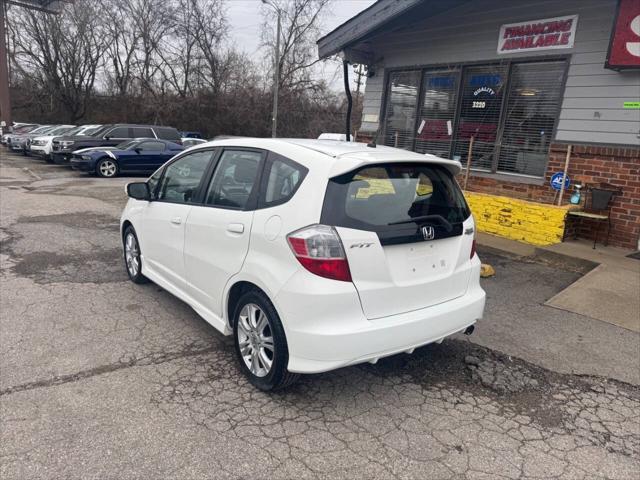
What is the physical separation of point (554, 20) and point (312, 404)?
7.32 meters

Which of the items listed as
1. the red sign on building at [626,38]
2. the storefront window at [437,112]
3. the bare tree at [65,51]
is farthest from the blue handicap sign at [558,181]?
the bare tree at [65,51]

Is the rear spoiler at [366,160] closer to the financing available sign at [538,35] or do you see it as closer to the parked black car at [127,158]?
the financing available sign at [538,35]

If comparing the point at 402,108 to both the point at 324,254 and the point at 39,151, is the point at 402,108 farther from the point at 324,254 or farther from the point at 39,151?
the point at 39,151

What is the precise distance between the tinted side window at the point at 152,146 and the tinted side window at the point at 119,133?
2.25m

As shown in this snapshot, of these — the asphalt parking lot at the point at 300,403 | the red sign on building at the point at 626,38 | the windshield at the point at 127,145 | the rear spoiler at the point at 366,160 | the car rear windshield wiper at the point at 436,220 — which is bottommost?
the asphalt parking lot at the point at 300,403

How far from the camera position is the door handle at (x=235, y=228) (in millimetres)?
3231

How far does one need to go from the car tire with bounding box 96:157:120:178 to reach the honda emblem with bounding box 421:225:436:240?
1564cm

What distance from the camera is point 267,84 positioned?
3603 centimetres

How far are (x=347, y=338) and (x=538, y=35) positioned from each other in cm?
714

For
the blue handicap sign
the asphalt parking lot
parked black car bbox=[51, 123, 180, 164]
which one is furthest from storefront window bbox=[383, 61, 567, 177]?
parked black car bbox=[51, 123, 180, 164]

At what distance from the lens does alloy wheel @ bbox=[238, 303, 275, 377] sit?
3.12m

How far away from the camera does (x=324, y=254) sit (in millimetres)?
2736

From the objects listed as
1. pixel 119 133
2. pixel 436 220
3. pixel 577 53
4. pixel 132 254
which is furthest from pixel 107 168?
pixel 436 220

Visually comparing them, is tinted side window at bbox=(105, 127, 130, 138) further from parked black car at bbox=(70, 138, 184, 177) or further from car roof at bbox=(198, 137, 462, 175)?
car roof at bbox=(198, 137, 462, 175)
